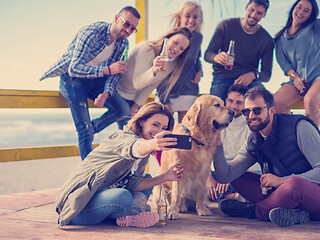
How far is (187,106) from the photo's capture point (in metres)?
3.87

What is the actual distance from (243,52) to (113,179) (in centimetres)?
210

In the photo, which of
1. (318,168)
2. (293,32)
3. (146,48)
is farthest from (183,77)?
(318,168)

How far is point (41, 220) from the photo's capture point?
2.74 m

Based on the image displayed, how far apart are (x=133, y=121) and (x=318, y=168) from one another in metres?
1.26

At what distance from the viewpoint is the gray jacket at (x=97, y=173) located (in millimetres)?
2354

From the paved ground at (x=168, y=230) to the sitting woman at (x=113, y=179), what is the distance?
0.27 ft

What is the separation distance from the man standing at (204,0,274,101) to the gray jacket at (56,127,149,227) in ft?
5.60

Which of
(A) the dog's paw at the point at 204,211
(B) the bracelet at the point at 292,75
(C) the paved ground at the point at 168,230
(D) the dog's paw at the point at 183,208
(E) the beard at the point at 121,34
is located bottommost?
(D) the dog's paw at the point at 183,208

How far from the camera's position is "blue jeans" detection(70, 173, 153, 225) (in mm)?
2408

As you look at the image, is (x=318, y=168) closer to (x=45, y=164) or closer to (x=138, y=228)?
(x=138, y=228)

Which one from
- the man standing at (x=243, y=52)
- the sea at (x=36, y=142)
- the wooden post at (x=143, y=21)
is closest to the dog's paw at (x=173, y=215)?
the man standing at (x=243, y=52)

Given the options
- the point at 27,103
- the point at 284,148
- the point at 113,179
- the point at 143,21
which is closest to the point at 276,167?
the point at 284,148

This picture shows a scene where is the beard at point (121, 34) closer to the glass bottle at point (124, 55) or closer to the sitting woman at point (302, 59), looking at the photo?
the glass bottle at point (124, 55)

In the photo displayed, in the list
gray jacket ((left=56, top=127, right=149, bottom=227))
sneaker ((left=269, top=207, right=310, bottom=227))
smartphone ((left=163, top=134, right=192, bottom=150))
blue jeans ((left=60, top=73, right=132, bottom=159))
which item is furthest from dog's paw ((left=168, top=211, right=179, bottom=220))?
blue jeans ((left=60, top=73, right=132, bottom=159))
